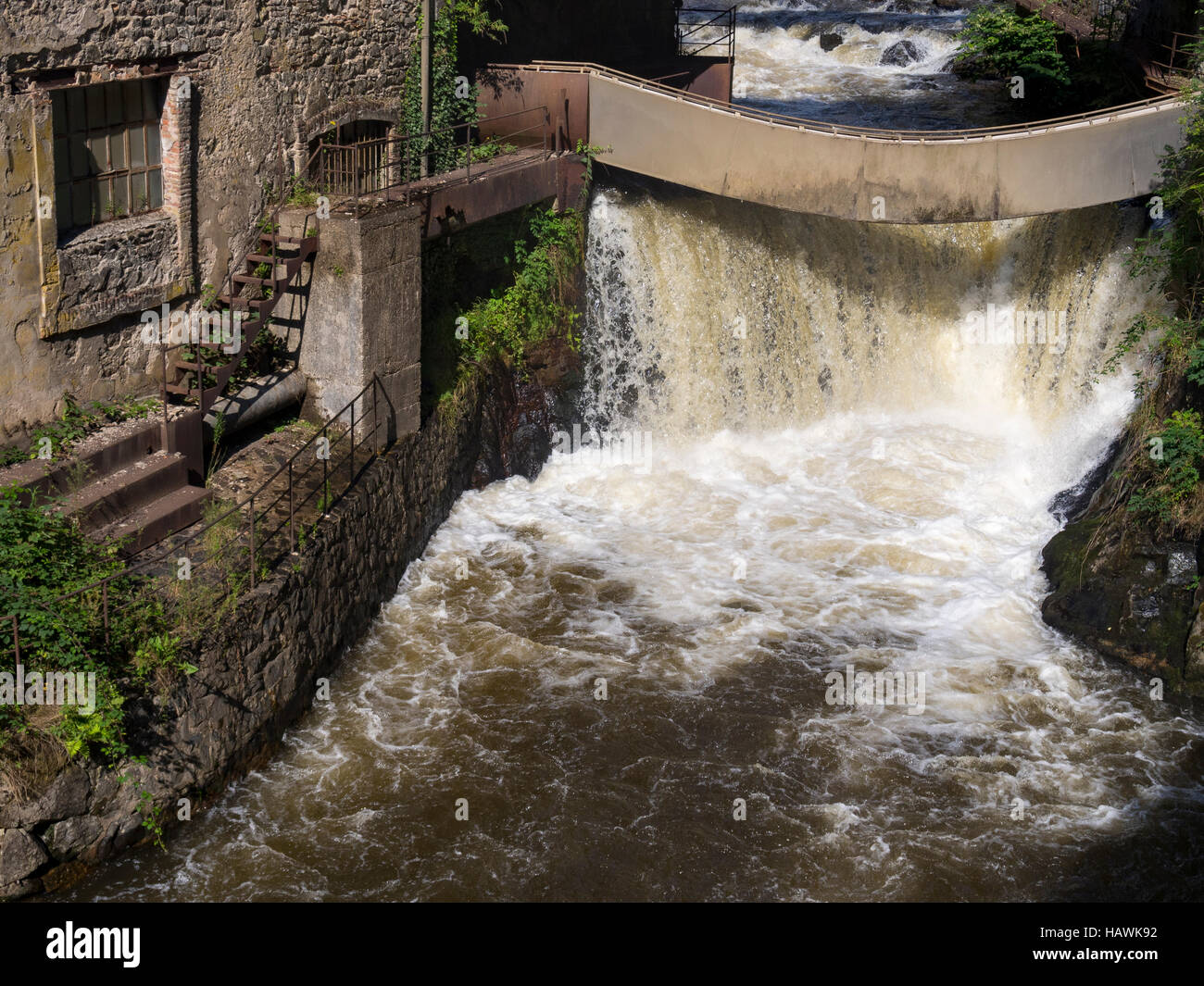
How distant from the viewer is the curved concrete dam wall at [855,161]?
60.4ft

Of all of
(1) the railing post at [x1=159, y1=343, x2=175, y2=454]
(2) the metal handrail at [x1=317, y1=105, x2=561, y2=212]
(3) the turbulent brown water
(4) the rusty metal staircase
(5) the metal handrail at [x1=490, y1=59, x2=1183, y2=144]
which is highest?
(5) the metal handrail at [x1=490, y1=59, x2=1183, y2=144]

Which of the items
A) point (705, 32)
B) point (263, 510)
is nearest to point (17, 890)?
point (263, 510)

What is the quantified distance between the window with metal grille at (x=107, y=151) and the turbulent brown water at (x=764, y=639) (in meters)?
4.96

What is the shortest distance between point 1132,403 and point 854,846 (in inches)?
363

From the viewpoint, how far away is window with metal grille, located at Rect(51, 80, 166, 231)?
13289mm

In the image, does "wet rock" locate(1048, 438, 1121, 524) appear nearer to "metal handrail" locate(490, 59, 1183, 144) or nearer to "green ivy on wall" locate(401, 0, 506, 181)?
"metal handrail" locate(490, 59, 1183, 144)

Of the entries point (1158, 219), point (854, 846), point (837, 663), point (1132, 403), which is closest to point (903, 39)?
point (1158, 219)

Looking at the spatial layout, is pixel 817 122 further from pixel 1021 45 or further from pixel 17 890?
pixel 17 890

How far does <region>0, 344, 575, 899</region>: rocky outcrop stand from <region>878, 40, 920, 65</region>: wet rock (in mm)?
14986

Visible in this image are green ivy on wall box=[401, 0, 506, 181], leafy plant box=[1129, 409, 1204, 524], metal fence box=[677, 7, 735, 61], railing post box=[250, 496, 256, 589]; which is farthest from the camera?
metal fence box=[677, 7, 735, 61]

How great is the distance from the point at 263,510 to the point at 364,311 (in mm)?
2565

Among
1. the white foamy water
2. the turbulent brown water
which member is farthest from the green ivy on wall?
the white foamy water

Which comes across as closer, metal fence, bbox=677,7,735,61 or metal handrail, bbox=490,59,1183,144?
metal handrail, bbox=490,59,1183,144
